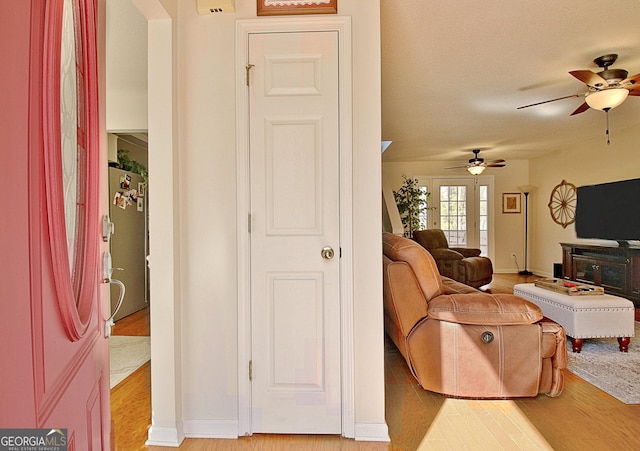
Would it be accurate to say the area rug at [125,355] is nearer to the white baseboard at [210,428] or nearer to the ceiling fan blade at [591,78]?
the white baseboard at [210,428]

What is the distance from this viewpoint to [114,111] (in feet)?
14.4

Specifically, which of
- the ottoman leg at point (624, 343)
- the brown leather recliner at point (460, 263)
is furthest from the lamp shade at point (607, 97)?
the brown leather recliner at point (460, 263)

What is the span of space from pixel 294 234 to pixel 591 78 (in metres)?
2.74

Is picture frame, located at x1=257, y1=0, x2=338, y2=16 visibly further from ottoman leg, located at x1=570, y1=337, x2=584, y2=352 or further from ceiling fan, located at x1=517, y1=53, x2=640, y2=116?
ottoman leg, located at x1=570, y1=337, x2=584, y2=352

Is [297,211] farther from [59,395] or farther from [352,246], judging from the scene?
[59,395]

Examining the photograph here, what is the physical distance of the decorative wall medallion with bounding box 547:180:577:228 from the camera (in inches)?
277

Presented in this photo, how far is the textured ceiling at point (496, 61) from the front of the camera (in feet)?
8.59

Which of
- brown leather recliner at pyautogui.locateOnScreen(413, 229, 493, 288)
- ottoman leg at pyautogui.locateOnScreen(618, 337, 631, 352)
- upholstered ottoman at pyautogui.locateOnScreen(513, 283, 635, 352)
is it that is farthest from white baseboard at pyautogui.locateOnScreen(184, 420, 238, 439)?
brown leather recliner at pyautogui.locateOnScreen(413, 229, 493, 288)

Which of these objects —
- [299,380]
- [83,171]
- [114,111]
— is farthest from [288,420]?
Answer: [114,111]


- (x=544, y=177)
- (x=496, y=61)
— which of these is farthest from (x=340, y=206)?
(x=544, y=177)

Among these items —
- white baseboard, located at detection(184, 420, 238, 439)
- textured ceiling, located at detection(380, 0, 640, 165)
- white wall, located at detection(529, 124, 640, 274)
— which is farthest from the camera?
white wall, located at detection(529, 124, 640, 274)

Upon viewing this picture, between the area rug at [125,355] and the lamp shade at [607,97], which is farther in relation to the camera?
the lamp shade at [607,97]

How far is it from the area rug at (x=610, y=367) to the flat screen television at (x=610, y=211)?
93.4 inches

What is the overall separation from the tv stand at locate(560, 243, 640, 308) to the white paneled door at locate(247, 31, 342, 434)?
4.85m
